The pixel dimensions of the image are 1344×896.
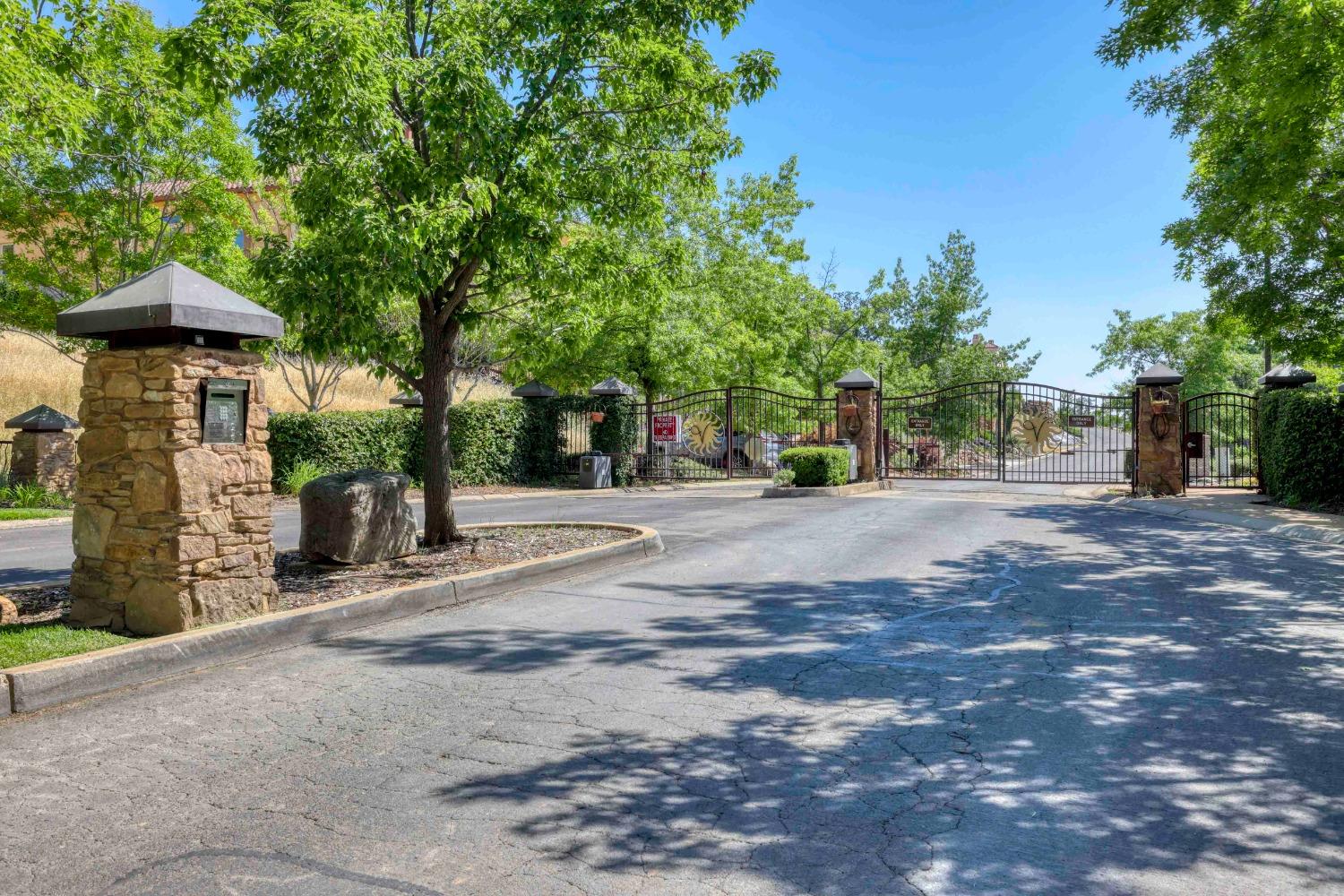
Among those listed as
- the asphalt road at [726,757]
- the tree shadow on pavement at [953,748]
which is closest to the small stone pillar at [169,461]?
the asphalt road at [726,757]

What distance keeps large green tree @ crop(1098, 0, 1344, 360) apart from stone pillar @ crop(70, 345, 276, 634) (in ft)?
40.2

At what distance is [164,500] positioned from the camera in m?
5.93

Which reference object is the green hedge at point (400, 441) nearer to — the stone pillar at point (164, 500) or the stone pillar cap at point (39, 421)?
the stone pillar cap at point (39, 421)

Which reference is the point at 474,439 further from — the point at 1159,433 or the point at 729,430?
the point at 1159,433

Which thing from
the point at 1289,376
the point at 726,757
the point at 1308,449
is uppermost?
the point at 1289,376

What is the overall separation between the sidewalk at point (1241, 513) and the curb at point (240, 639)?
32.7 ft

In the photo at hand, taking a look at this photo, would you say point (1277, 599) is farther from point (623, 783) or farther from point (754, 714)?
point (623, 783)

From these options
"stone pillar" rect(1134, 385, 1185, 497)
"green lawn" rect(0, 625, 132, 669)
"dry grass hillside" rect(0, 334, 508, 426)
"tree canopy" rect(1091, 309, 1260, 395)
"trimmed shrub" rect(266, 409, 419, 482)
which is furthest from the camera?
"tree canopy" rect(1091, 309, 1260, 395)

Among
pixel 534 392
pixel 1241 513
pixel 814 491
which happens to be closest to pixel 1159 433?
pixel 1241 513

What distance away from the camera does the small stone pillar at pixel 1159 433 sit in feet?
57.0

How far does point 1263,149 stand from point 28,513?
21527mm

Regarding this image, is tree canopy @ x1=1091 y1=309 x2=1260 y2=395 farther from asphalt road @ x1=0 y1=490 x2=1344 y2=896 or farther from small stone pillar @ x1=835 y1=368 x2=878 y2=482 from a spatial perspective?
asphalt road @ x1=0 y1=490 x2=1344 y2=896

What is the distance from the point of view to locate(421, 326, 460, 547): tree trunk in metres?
9.77

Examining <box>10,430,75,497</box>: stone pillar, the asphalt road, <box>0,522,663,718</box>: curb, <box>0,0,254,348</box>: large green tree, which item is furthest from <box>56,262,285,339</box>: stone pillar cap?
<box>10,430,75,497</box>: stone pillar
